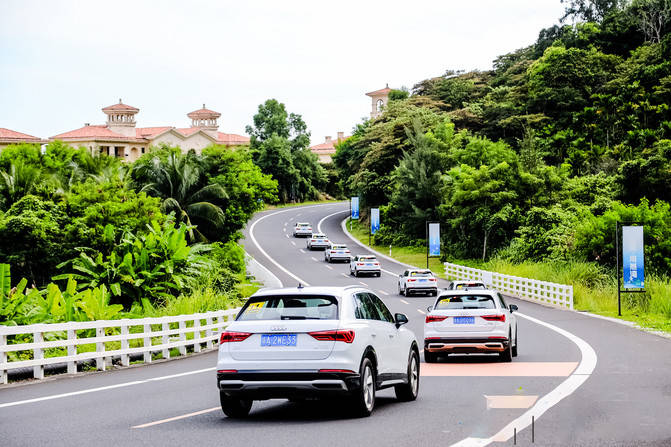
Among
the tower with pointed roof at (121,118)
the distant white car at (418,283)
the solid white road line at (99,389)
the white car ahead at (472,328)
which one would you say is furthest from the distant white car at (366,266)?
the tower with pointed roof at (121,118)

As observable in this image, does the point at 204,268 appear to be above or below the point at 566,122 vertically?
below

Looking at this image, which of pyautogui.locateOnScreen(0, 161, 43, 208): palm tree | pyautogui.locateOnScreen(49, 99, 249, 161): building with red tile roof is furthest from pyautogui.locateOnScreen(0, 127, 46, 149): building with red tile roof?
pyautogui.locateOnScreen(0, 161, 43, 208): palm tree

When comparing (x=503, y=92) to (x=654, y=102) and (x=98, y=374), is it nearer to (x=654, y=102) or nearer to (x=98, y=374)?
(x=654, y=102)

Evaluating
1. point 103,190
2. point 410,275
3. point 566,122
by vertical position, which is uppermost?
point 566,122

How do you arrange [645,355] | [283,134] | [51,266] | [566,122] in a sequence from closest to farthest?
[645,355] < [51,266] < [566,122] < [283,134]

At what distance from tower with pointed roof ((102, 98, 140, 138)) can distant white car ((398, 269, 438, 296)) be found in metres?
88.3

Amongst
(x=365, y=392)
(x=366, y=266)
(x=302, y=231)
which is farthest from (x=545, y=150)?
(x=365, y=392)

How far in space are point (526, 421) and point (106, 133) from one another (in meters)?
118

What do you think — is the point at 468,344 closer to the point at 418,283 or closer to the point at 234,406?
the point at 234,406

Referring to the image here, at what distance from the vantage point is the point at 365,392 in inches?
421

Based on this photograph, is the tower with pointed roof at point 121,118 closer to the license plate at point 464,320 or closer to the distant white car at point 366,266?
the distant white car at point 366,266

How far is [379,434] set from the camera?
9.42m

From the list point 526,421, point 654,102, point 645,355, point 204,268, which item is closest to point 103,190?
point 204,268

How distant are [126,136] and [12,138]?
17.2 meters
